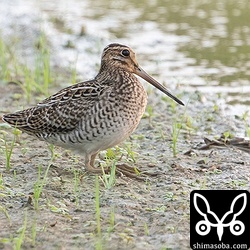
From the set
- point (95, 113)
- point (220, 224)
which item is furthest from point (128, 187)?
point (220, 224)

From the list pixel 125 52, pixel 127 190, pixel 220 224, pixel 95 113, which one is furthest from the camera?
pixel 125 52

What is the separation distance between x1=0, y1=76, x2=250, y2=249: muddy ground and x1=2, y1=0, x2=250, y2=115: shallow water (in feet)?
4.91

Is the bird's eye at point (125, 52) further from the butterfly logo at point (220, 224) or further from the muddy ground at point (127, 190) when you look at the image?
the butterfly logo at point (220, 224)

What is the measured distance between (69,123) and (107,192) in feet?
2.38

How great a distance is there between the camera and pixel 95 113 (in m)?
6.12

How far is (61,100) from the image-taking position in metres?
6.41

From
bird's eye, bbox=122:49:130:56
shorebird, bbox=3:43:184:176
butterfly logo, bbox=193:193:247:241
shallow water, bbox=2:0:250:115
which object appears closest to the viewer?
butterfly logo, bbox=193:193:247:241

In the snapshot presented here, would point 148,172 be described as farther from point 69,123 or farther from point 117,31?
point 117,31

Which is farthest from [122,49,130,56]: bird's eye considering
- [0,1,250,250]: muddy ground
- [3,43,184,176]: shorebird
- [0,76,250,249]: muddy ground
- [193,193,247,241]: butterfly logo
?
[193,193,247,241]: butterfly logo

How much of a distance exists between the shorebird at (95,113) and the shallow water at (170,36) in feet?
7.73

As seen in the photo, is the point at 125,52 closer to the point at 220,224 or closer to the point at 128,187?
the point at 128,187

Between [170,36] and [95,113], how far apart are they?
231 inches

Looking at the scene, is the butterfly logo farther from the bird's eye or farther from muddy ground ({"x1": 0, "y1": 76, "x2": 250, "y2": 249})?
the bird's eye

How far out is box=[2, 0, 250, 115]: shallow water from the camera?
31.8 feet
